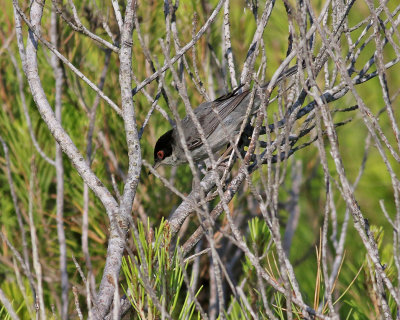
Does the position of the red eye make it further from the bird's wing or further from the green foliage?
the green foliage

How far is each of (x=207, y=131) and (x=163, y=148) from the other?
23.2 inches

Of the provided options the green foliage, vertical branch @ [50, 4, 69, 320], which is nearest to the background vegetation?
vertical branch @ [50, 4, 69, 320]

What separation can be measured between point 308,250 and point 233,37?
1.34 m

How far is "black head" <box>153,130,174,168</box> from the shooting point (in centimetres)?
329

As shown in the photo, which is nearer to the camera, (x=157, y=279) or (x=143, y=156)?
(x=157, y=279)

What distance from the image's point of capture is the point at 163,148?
3.36 m

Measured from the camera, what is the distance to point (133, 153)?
1639 mm

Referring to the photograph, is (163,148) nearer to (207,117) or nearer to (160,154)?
(160,154)

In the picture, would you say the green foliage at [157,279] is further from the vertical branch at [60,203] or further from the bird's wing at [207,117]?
the bird's wing at [207,117]

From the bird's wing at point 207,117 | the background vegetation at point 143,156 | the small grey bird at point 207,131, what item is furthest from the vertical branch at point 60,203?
the bird's wing at point 207,117

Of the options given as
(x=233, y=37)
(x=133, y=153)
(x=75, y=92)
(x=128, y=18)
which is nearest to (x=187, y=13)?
(x=233, y=37)

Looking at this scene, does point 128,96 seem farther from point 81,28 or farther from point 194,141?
point 194,141

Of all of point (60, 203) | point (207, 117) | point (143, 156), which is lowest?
point (60, 203)

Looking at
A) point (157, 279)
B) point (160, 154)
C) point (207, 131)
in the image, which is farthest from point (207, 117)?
point (157, 279)
